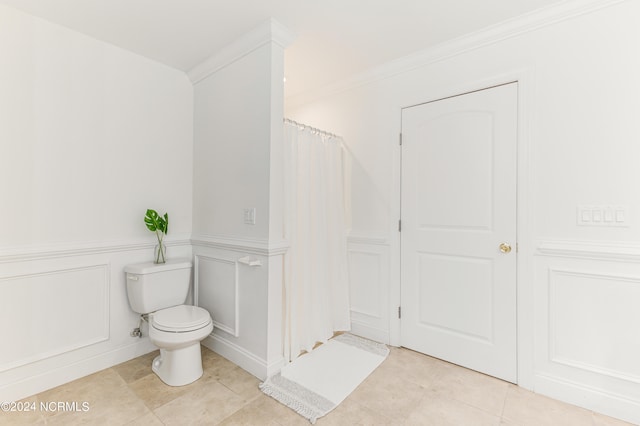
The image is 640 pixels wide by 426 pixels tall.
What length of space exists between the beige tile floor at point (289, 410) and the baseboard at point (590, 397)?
42 mm

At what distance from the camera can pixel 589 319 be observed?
169cm

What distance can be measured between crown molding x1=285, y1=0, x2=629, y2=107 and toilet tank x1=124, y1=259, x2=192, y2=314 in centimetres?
204

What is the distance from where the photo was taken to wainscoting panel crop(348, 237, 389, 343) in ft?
8.19

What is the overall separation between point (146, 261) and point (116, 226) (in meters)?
0.35

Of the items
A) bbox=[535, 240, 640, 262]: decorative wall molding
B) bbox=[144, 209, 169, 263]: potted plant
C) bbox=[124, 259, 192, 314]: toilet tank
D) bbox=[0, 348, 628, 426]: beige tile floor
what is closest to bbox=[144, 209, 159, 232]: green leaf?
bbox=[144, 209, 169, 263]: potted plant

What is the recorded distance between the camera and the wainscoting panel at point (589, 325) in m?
1.58

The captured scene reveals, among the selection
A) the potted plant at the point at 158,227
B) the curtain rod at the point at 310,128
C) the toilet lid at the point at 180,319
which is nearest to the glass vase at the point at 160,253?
the potted plant at the point at 158,227

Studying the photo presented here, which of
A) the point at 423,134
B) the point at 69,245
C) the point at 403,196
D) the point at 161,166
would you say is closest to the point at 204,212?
the point at 161,166

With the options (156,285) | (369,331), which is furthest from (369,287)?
(156,285)

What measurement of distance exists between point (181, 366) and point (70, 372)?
76 centimetres

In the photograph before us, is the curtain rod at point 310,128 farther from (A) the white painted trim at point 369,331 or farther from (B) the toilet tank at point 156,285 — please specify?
(A) the white painted trim at point 369,331

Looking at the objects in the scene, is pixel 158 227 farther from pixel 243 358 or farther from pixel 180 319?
pixel 243 358

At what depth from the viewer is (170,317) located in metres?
1.98

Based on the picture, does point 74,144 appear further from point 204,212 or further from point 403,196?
point 403,196
